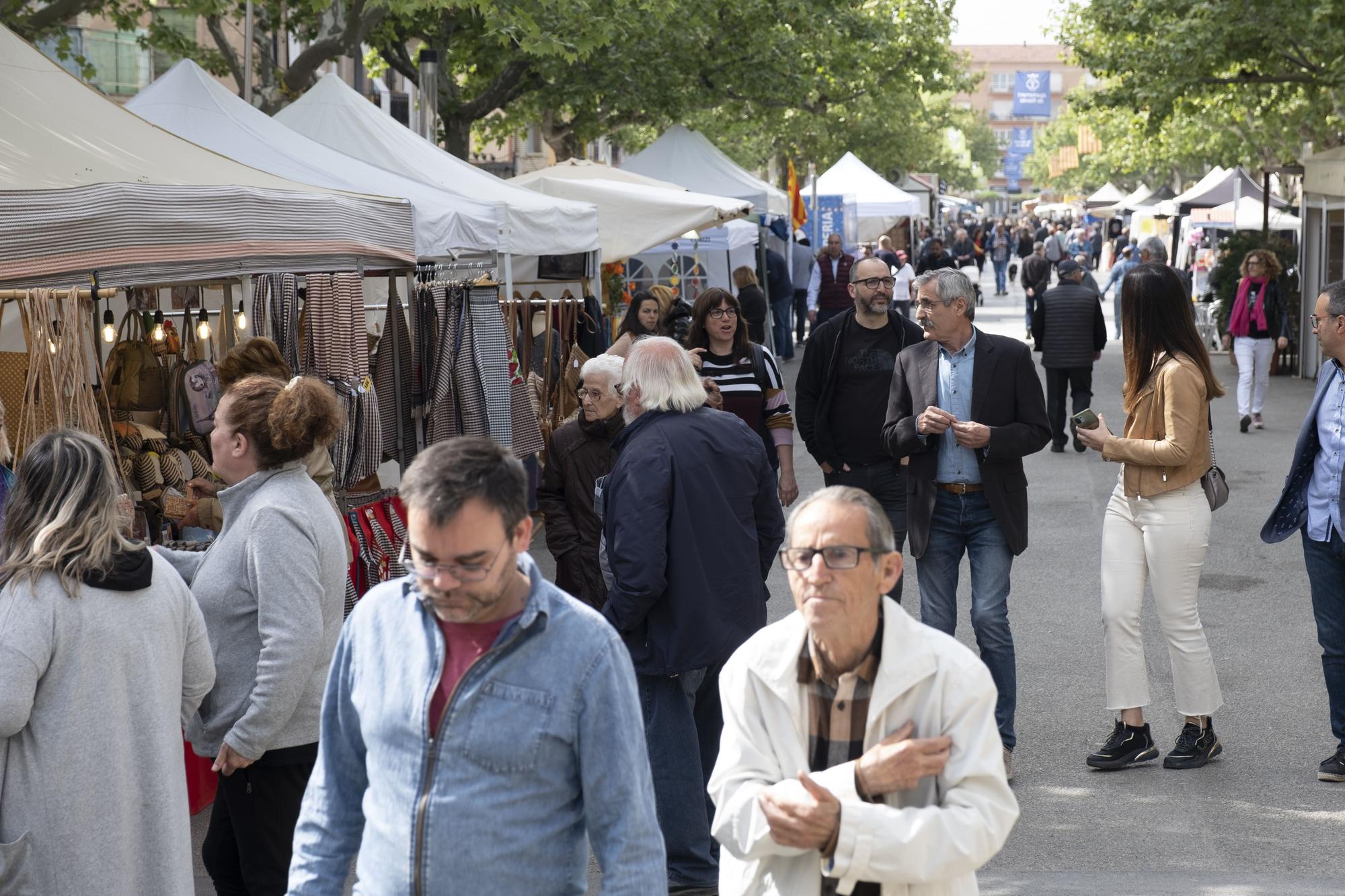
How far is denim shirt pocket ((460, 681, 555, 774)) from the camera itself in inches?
98.7

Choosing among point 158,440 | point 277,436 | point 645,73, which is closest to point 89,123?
point 158,440

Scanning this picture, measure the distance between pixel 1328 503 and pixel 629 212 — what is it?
28.8 feet

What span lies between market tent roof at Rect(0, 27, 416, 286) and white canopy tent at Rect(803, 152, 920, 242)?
25208 millimetres

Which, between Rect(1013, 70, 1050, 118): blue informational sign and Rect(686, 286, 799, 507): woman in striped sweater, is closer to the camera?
Rect(686, 286, 799, 507): woman in striped sweater

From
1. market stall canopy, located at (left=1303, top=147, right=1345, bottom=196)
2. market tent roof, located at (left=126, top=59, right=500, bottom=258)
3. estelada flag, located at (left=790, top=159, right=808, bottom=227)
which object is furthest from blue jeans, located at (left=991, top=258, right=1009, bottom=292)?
market tent roof, located at (left=126, top=59, right=500, bottom=258)

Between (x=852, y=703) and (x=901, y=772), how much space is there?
0.19 meters

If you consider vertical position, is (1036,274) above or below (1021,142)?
below

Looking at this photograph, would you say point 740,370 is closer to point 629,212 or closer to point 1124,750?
point 1124,750

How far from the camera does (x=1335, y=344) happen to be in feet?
18.3

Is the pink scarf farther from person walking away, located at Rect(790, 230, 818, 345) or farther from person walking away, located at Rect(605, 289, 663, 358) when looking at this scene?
person walking away, located at Rect(790, 230, 818, 345)

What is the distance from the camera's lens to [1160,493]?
5.75 metres

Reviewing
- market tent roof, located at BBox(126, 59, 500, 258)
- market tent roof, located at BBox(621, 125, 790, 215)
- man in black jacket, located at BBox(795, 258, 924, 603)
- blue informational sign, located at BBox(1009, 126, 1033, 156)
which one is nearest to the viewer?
man in black jacket, located at BBox(795, 258, 924, 603)

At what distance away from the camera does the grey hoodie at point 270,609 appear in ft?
12.2

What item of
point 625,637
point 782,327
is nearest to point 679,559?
point 625,637
